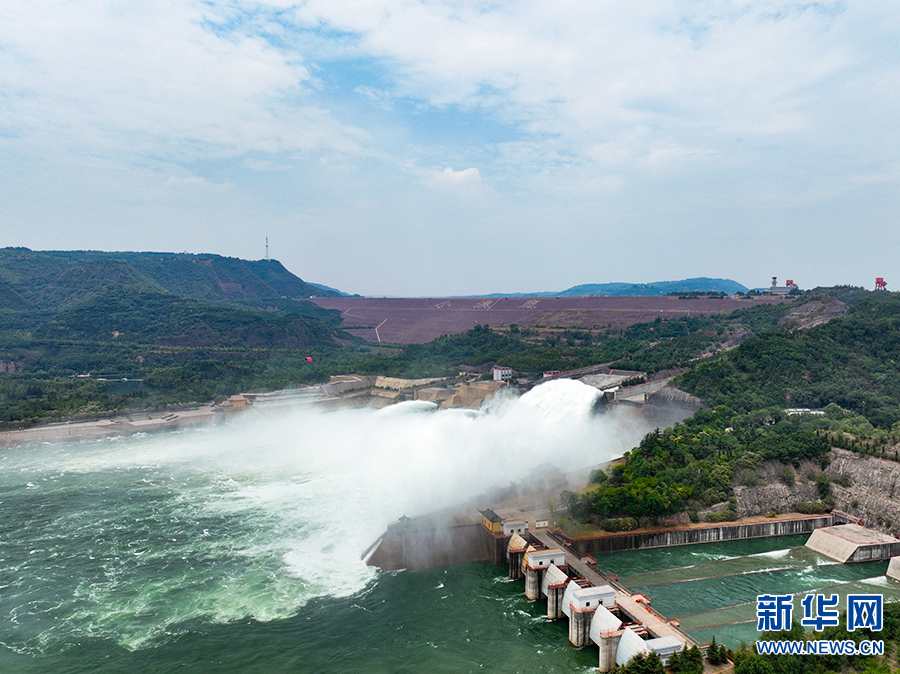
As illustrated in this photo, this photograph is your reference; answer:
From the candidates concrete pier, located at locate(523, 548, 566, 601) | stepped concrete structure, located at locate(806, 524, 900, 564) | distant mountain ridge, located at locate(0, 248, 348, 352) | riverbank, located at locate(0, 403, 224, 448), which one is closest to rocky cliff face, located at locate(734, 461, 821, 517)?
stepped concrete structure, located at locate(806, 524, 900, 564)

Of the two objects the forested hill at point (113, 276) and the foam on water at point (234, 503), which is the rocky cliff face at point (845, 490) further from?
the forested hill at point (113, 276)

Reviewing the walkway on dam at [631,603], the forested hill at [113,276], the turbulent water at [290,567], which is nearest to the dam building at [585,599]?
the walkway on dam at [631,603]

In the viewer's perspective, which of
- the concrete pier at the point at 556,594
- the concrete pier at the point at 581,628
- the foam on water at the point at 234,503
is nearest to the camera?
the concrete pier at the point at 581,628

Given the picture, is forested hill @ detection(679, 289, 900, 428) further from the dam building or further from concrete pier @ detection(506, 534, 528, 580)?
concrete pier @ detection(506, 534, 528, 580)

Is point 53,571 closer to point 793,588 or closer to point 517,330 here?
point 793,588

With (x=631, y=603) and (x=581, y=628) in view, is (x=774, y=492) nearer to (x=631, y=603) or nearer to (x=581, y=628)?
(x=631, y=603)

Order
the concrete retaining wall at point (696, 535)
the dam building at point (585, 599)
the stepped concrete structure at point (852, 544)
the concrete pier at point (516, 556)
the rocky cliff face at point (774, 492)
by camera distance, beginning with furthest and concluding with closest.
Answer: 1. the rocky cliff face at point (774, 492)
2. the concrete retaining wall at point (696, 535)
3. the stepped concrete structure at point (852, 544)
4. the concrete pier at point (516, 556)
5. the dam building at point (585, 599)
